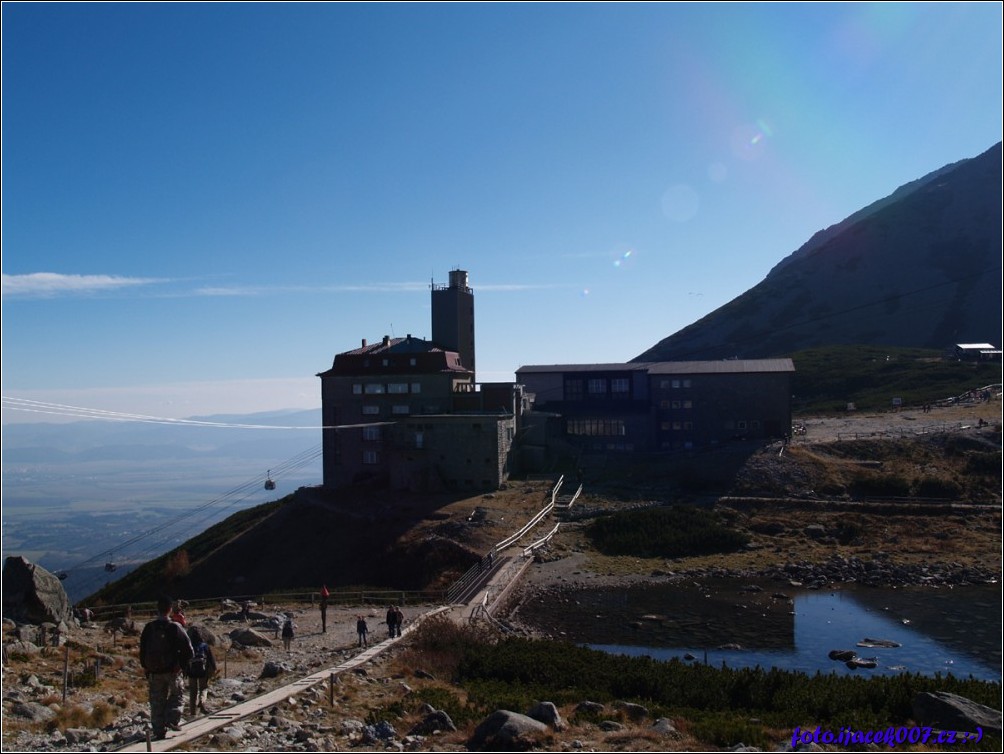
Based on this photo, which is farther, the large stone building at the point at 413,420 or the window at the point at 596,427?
the window at the point at 596,427

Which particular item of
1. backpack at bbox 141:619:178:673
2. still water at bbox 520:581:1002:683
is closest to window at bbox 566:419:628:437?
still water at bbox 520:581:1002:683

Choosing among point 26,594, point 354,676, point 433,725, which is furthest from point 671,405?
point 433,725

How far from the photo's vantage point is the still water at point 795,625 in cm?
2509

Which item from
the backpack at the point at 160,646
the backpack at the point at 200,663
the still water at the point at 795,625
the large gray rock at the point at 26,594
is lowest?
the still water at the point at 795,625

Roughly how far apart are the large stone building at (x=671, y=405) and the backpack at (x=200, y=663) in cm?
4984

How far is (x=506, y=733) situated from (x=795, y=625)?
19795 millimetres

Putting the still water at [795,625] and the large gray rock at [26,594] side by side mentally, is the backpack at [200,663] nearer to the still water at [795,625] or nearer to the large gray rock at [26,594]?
the large gray rock at [26,594]

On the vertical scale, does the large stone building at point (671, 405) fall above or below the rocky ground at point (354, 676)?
above

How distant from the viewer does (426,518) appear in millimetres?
43500

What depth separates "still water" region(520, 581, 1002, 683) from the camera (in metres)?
25.1

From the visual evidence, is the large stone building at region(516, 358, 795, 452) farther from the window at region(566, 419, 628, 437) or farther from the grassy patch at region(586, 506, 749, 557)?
the grassy patch at region(586, 506, 749, 557)

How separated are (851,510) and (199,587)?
35806 millimetres

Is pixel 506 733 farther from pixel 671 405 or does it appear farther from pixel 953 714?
pixel 671 405

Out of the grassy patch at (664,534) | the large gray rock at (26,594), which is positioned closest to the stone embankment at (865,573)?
the grassy patch at (664,534)
